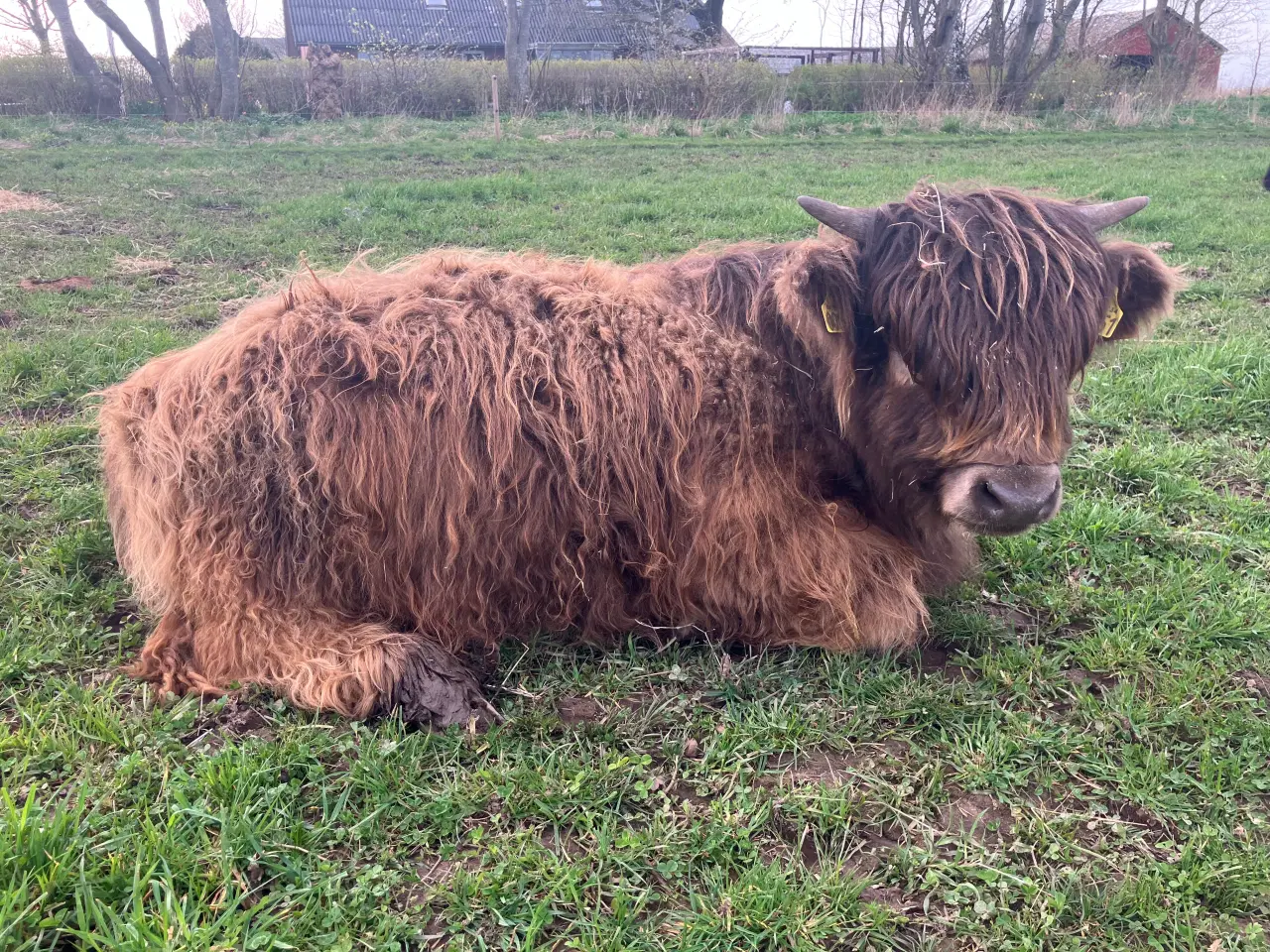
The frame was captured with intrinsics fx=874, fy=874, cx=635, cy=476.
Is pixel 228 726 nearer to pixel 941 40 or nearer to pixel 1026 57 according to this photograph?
pixel 1026 57

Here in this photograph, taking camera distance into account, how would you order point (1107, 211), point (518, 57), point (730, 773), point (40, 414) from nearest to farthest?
point (730, 773) → point (1107, 211) → point (40, 414) → point (518, 57)

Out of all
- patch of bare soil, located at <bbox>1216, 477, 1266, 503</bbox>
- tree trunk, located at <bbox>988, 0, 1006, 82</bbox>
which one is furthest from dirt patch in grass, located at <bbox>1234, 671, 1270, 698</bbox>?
tree trunk, located at <bbox>988, 0, 1006, 82</bbox>

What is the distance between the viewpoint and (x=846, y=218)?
2.69 metres

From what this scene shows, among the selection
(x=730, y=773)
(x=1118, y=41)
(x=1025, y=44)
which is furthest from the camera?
(x=1118, y=41)

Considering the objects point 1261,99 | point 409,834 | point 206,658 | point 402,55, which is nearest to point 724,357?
point 409,834

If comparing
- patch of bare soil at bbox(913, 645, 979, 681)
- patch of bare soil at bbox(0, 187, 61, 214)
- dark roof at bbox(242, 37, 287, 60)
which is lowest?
patch of bare soil at bbox(913, 645, 979, 681)

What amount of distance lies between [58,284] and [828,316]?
6.30 m

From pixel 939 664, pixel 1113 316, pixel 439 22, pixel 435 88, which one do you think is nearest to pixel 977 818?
pixel 939 664

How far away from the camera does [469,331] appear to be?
2.76 metres

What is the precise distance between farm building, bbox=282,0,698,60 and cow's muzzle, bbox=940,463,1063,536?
38.6 meters

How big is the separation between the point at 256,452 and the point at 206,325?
3691 millimetres

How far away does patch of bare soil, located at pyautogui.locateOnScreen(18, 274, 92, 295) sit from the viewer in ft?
20.9

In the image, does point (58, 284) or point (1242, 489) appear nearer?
point (1242, 489)

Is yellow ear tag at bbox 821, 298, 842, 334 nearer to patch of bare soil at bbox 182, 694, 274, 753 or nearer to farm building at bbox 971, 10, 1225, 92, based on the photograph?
patch of bare soil at bbox 182, 694, 274, 753
